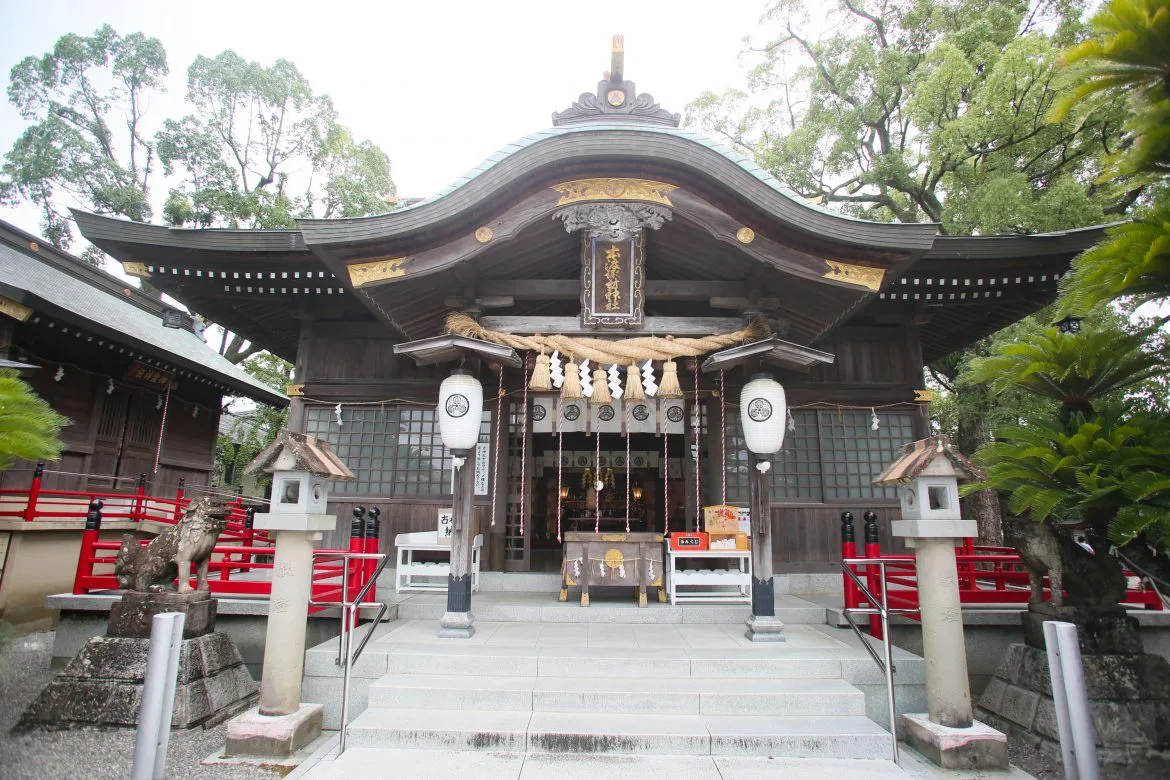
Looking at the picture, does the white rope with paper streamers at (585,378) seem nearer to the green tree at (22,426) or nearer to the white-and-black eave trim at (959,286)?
the green tree at (22,426)

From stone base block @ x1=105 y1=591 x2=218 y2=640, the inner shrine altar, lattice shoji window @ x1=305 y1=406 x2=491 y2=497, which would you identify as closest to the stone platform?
stone base block @ x1=105 y1=591 x2=218 y2=640

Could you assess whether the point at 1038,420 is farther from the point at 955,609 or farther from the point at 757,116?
the point at 757,116

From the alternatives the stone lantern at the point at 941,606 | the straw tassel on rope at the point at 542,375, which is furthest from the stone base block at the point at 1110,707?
the straw tassel on rope at the point at 542,375

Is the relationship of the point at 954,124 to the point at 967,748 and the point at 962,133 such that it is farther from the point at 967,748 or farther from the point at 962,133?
the point at 967,748

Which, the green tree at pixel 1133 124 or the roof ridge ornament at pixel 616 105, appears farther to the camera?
the roof ridge ornament at pixel 616 105

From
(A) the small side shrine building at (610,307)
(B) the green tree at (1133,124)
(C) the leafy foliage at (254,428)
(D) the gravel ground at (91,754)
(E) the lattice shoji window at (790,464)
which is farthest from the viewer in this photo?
(C) the leafy foliage at (254,428)

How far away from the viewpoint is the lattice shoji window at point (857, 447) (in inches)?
346

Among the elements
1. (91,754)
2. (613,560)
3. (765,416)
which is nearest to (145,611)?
(91,754)

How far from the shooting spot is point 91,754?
4.34m

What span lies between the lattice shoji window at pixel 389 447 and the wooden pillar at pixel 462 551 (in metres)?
2.80

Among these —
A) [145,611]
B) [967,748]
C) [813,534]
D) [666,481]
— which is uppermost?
[666,481]

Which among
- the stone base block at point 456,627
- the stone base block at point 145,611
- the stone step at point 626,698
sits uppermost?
the stone base block at point 145,611

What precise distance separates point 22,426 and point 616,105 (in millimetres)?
6021

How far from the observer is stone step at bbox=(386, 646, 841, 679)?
16.1 ft
